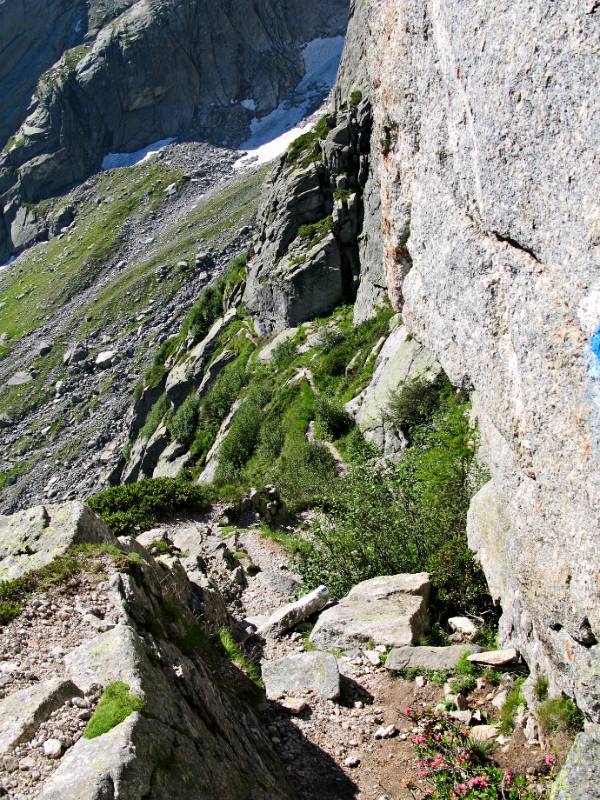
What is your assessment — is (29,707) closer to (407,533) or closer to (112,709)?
(112,709)

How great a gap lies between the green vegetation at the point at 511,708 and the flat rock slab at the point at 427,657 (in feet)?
4.17

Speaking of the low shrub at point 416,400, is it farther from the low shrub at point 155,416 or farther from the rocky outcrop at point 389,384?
the low shrub at point 155,416

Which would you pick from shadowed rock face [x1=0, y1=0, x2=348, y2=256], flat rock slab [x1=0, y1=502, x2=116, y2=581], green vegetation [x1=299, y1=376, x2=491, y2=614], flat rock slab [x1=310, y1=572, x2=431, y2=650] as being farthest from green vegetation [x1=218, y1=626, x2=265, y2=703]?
shadowed rock face [x1=0, y1=0, x2=348, y2=256]

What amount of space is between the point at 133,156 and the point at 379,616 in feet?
595

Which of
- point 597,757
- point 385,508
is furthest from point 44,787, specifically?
point 385,508

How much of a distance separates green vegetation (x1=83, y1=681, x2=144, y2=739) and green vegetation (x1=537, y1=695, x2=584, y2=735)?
190 inches

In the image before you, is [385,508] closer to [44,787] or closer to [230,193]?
[44,787]

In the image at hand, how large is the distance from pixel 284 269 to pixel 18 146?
156 m

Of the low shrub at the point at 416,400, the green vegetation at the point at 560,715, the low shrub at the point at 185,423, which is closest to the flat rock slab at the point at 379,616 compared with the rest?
the green vegetation at the point at 560,715

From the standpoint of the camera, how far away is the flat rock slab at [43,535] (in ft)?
33.6

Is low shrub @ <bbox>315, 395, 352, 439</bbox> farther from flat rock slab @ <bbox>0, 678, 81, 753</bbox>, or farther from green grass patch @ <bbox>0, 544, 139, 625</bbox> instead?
flat rock slab @ <bbox>0, 678, 81, 753</bbox>

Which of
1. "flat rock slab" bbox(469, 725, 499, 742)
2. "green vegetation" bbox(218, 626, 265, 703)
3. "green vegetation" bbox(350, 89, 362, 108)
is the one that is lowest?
"flat rock slab" bbox(469, 725, 499, 742)

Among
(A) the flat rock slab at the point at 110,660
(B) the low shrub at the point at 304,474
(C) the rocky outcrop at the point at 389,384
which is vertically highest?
(A) the flat rock slab at the point at 110,660

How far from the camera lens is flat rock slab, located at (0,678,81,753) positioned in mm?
5838
